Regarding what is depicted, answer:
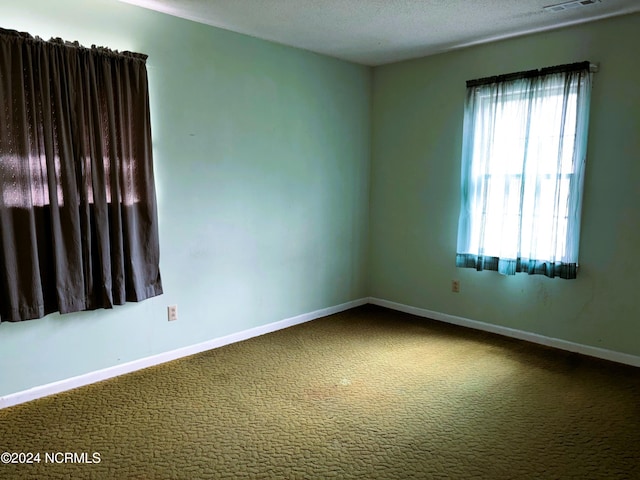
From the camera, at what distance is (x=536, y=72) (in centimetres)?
359

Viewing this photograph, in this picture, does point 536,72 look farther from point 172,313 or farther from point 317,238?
point 172,313

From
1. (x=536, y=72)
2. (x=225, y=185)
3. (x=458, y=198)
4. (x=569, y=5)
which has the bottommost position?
(x=458, y=198)

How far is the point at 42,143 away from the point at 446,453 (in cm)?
281

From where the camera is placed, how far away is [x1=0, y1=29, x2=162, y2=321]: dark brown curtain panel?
261 centimetres

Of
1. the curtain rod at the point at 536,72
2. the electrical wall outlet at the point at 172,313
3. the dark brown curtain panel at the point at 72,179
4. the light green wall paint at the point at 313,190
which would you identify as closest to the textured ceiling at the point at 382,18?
the light green wall paint at the point at 313,190

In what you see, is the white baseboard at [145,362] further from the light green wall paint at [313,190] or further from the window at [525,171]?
the window at [525,171]

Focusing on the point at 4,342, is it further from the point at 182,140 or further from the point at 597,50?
the point at 597,50

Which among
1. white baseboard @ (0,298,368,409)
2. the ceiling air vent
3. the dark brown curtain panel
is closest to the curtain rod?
the ceiling air vent

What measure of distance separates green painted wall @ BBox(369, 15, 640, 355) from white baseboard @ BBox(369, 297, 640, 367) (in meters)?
0.05

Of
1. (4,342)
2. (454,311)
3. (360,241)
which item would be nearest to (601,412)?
(454,311)

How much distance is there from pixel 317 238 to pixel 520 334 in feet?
6.58

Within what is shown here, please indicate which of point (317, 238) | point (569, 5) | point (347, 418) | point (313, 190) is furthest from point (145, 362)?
point (569, 5)

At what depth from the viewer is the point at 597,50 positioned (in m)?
3.37

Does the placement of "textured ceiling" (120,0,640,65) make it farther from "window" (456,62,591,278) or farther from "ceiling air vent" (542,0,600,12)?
"window" (456,62,591,278)
